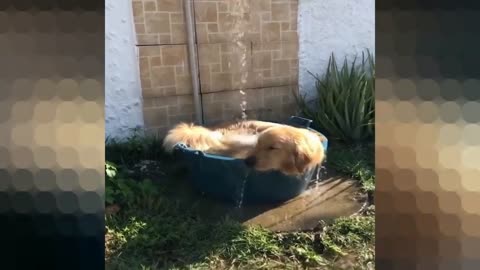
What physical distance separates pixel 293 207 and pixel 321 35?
0.73m

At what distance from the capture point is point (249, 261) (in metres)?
1.35

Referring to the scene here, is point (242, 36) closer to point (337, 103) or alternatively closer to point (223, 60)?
point (223, 60)

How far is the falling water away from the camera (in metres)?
1.73

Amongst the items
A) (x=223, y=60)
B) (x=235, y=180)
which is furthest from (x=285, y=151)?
(x=223, y=60)

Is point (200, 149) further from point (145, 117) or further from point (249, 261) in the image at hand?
point (249, 261)

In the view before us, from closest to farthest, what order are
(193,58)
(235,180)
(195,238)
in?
(195,238) → (235,180) → (193,58)

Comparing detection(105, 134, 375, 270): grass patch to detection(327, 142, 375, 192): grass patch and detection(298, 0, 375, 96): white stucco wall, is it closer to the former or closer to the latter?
detection(327, 142, 375, 192): grass patch

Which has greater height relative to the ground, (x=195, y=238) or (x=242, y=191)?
(x=242, y=191)

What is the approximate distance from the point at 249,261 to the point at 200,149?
0.46m

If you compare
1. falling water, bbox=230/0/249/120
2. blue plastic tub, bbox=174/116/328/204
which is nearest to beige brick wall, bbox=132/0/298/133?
falling water, bbox=230/0/249/120

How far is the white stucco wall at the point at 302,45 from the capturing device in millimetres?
1562

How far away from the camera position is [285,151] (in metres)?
1.47

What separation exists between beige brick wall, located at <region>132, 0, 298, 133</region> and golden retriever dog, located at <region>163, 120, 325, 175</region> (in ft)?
0.30

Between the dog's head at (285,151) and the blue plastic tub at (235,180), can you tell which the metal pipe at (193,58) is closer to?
the blue plastic tub at (235,180)
